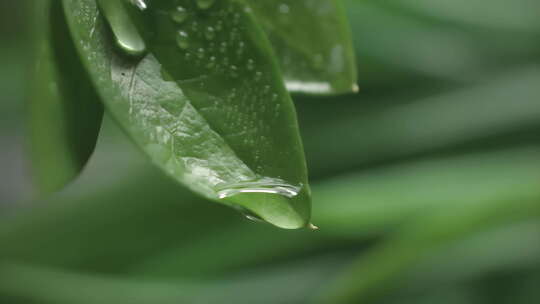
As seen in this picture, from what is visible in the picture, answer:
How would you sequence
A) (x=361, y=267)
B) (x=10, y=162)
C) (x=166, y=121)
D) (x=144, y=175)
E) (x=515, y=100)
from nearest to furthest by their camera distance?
(x=166, y=121)
(x=361, y=267)
(x=144, y=175)
(x=515, y=100)
(x=10, y=162)

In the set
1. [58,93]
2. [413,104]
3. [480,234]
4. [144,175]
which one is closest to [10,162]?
[144,175]

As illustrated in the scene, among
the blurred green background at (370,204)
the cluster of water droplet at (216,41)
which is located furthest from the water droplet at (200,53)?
the blurred green background at (370,204)

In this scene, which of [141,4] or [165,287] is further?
[165,287]

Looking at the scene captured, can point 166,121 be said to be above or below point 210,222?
below

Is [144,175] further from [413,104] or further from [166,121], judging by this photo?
[166,121]

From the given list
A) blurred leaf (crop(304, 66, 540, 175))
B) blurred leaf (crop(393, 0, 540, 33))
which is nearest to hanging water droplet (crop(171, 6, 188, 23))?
blurred leaf (crop(304, 66, 540, 175))

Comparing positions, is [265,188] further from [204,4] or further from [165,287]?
[165,287]

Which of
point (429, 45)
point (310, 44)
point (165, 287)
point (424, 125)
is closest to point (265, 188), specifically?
point (310, 44)
